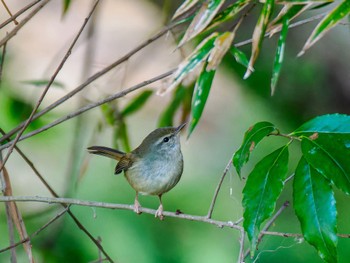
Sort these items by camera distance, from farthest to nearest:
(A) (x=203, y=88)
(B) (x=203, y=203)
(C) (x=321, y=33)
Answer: (B) (x=203, y=203)
(A) (x=203, y=88)
(C) (x=321, y=33)

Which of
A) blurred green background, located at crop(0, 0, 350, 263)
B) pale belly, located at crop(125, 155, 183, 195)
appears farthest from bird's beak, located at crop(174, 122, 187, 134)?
blurred green background, located at crop(0, 0, 350, 263)

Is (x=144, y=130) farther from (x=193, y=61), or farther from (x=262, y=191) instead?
(x=193, y=61)

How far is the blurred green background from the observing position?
14.5 ft

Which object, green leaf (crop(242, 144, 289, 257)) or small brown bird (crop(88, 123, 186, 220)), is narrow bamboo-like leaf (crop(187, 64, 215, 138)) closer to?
green leaf (crop(242, 144, 289, 257))

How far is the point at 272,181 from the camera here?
2037mm

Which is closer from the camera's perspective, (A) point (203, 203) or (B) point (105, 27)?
(A) point (203, 203)

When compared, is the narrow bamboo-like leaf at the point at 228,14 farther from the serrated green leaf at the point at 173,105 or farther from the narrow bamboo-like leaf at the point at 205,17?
the serrated green leaf at the point at 173,105

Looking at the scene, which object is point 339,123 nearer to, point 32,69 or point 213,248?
point 213,248

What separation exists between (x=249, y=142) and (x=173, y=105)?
4.93 feet

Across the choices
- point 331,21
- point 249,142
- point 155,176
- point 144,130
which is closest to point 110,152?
point 155,176

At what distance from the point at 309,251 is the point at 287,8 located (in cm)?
332

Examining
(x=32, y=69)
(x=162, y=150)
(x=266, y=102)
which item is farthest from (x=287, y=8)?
(x=32, y=69)

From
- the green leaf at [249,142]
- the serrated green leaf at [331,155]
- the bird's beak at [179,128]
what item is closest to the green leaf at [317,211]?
the serrated green leaf at [331,155]

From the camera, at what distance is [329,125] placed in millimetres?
2064
